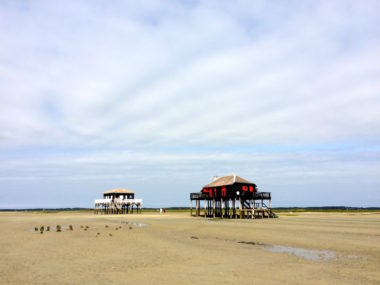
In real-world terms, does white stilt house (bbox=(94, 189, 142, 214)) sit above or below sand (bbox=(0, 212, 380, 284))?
above

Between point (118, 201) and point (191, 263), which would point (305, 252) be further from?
point (118, 201)

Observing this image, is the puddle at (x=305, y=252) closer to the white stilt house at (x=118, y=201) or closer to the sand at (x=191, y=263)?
the sand at (x=191, y=263)

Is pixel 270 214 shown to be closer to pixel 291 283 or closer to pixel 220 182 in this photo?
pixel 220 182

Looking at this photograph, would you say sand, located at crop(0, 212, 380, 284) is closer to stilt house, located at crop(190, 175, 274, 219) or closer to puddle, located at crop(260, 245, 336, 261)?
puddle, located at crop(260, 245, 336, 261)

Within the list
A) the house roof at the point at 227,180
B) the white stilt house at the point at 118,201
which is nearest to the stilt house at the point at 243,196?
the house roof at the point at 227,180

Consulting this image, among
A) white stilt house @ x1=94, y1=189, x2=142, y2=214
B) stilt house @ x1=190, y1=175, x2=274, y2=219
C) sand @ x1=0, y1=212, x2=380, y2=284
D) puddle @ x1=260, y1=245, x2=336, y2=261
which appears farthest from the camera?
white stilt house @ x1=94, y1=189, x2=142, y2=214

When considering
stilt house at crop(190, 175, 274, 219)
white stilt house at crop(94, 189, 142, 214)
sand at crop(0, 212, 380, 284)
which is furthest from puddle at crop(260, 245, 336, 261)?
white stilt house at crop(94, 189, 142, 214)

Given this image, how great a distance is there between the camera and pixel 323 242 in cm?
1892

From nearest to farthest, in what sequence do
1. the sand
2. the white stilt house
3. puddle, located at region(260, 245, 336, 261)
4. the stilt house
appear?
the sand < puddle, located at region(260, 245, 336, 261) < the stilt house < the white stilt house

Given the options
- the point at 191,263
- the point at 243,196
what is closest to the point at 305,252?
the point at 191,263

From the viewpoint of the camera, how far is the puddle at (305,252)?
46.3 feet

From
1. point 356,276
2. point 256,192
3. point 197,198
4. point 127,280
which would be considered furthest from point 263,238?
point 197,198

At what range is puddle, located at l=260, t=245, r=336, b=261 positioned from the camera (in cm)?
1410

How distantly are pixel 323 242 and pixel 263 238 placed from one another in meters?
3.66
